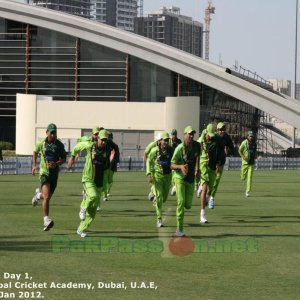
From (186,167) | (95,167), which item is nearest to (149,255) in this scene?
(186,167)

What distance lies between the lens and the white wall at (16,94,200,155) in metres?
69.8

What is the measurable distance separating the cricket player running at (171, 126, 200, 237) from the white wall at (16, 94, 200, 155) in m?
53.2

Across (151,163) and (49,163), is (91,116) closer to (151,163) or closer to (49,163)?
(151,163)

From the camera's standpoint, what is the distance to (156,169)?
59.3ft

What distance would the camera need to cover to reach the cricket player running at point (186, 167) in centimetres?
1591

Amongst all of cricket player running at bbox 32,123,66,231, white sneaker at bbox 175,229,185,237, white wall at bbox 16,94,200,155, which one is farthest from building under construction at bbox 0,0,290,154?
white sneaker at bbox 175,229,185,237

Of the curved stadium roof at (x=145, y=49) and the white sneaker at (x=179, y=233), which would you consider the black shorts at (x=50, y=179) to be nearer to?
the white sneaker at (x=179, y=233)

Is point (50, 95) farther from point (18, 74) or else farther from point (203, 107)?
point (203, 107)

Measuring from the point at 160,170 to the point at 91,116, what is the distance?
5248 cm

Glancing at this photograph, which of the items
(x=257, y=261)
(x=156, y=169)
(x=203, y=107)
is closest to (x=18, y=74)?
A: (x=203, y=107)

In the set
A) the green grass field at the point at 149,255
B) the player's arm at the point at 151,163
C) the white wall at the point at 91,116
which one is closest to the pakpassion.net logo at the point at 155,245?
the green grass field at the point at 149,255

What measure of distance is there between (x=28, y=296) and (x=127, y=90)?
63565mm

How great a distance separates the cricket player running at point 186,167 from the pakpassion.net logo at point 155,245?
1.99 ft

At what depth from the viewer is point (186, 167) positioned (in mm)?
15891
